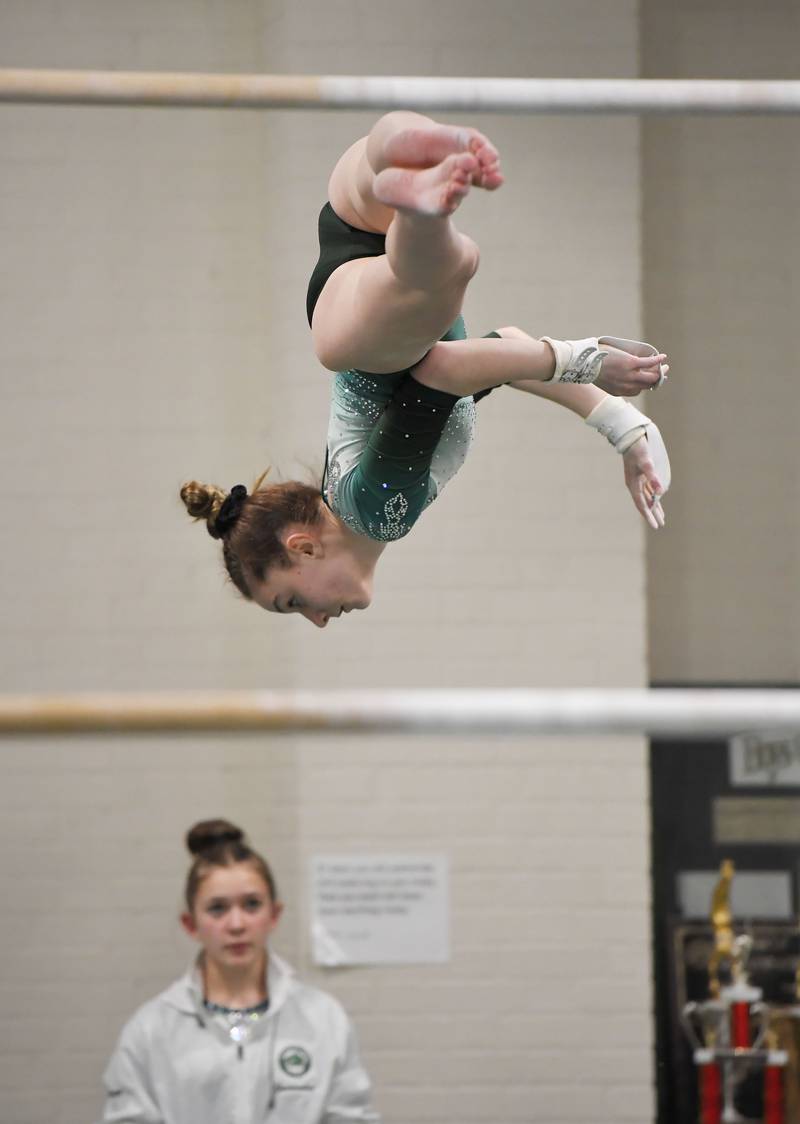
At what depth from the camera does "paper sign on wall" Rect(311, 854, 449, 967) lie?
3658 millimetres

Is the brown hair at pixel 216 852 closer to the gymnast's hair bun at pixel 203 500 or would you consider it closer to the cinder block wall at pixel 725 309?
the cinder block wall at pixel 725 309

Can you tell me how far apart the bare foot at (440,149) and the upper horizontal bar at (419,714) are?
442 millimetres

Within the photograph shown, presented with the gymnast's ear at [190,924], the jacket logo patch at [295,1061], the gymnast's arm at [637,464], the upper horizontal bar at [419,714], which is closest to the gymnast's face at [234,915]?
the gymnast's ear at [190,924]

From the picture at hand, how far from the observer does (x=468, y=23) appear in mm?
3605

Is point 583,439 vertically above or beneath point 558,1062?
above

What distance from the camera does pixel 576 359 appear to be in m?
1.49

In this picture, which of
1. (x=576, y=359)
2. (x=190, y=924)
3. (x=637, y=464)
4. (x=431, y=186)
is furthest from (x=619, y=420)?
(x=190, y=924)

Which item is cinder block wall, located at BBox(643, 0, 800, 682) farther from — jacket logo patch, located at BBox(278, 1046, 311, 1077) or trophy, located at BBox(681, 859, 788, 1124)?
jacket logo patch, located at BBox(278, 1046, 311, 1077)

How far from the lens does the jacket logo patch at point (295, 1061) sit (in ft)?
10.5

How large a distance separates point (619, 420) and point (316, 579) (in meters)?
0.43

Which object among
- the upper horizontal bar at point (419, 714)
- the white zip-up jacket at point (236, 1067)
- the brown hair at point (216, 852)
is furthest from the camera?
the brown hair at point (216, 852)

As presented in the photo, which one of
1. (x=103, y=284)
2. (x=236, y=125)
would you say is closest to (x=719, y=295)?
(x=236, y=125)

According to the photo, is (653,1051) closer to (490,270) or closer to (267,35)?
(490,270)

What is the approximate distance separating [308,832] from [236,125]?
1.82 m
